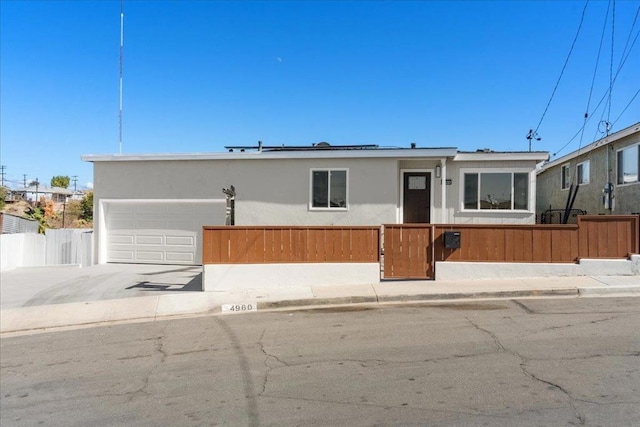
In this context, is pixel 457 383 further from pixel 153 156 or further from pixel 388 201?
pixel 153 156

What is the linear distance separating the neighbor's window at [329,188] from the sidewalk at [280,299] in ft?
15.5

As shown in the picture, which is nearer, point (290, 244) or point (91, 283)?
point (290, 244)

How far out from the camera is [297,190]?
14.4m

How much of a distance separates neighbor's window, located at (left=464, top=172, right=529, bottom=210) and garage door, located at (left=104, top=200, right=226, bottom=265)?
26.9ft

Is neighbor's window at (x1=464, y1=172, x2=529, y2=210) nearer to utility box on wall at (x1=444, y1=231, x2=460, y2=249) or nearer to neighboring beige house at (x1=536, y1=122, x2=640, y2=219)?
neighboring beige house at (x1=536, y1=122, x2=640, y2=219)

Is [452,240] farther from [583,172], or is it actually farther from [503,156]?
[583,172]

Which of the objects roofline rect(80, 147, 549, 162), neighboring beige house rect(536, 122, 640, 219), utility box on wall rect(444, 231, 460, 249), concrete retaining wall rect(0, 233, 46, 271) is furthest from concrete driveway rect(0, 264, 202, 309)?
neighboring beige house rect(536, 122, 640, 219)

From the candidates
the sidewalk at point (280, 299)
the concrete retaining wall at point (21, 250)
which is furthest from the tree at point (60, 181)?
the sidewalk at point (280, 299)

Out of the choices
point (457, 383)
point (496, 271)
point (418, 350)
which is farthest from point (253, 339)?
point (496, 271)

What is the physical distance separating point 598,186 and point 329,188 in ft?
34.7

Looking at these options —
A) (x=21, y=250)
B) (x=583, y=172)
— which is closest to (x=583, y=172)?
(x=583, y=172)

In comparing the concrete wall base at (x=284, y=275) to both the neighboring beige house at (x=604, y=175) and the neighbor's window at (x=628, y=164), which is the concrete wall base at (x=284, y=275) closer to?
the neighboring beige house at (x=604, y=175)

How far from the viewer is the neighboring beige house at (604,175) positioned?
14.5 m

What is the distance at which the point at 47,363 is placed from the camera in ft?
20.2
